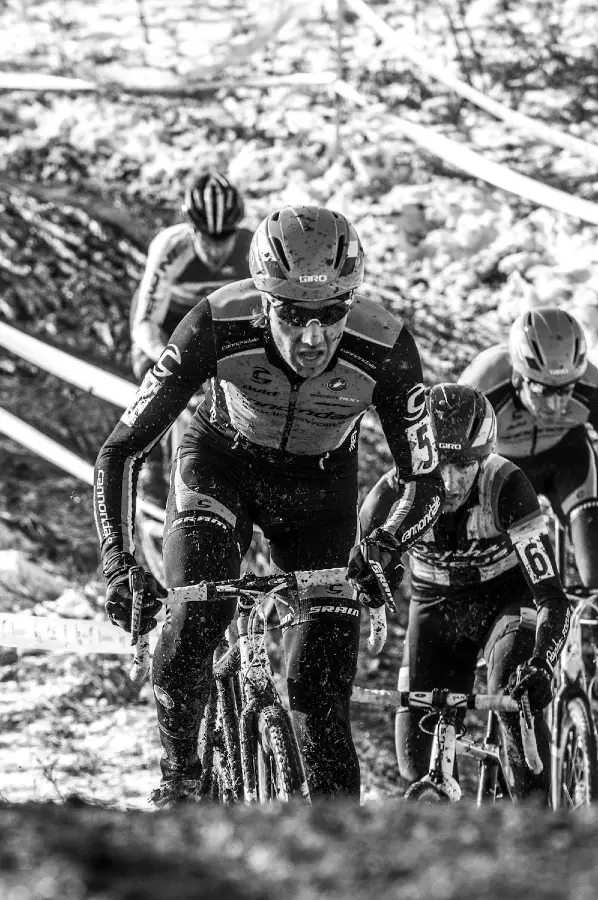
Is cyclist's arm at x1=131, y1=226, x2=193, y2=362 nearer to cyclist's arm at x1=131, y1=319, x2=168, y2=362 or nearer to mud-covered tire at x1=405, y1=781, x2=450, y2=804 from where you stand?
cyclist's arm at x1=131, y1=319, x2=168, y2=362

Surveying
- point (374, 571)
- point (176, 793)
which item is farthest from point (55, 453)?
point (374, 571)

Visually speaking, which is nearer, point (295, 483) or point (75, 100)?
point (295, 483)

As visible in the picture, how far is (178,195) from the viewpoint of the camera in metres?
12.3

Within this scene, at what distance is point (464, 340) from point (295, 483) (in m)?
5.15

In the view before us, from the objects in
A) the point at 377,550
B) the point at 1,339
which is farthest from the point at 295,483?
the point at 1,339

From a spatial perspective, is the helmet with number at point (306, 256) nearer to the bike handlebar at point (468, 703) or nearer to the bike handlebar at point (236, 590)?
the bike handlebar at point (236, 590)

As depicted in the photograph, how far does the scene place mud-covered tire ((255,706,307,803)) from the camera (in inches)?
170

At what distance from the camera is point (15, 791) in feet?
20.4

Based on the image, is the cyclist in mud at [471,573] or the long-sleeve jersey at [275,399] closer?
the long-sleeve jersey at [275,399]

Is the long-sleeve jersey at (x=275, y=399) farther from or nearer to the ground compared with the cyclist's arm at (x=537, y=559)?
farther from the ground

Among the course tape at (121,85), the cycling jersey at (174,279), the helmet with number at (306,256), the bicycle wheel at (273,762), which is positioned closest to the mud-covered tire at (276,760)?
the bicycle wheel at (273,762)

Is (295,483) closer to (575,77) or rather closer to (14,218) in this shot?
(14,218)

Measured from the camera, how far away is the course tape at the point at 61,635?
6.34 m

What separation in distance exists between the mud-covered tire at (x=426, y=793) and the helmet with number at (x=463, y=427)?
4.51 ft
